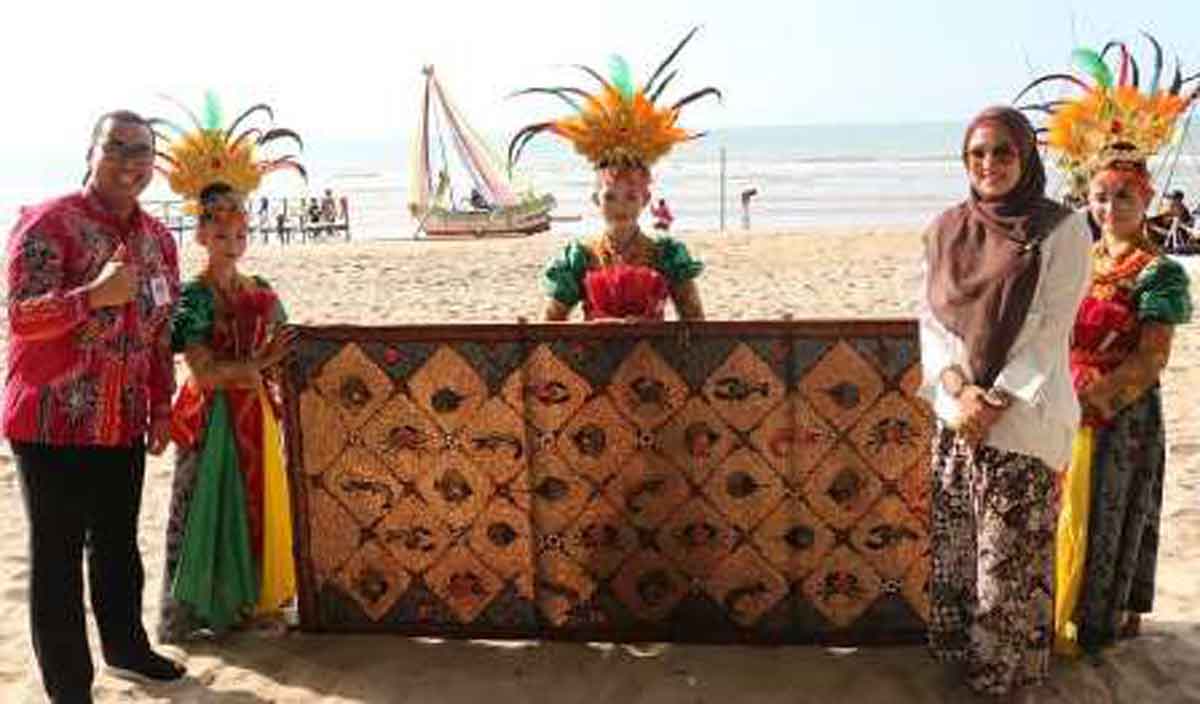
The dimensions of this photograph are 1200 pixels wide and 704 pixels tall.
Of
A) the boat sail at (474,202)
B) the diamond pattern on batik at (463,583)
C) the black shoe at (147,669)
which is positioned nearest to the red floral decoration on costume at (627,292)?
the diamond pattern on batik at (463,583)

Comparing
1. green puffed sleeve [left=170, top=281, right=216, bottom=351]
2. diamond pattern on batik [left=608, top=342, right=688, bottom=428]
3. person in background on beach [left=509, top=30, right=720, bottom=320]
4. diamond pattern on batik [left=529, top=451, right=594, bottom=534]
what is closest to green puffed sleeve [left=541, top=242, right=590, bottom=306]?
person in background on beach [left=509, top=30, right=720, bottom=320]

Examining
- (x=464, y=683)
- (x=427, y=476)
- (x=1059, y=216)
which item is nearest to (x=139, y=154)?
(x=427, y=476)

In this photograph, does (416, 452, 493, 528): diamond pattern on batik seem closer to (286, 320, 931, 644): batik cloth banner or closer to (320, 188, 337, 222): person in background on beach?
(286, 320, 931, 644): batik cloth banner

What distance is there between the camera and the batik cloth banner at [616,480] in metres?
4.02

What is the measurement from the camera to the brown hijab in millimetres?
3250

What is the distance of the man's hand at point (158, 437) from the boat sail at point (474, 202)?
31630 millimetres

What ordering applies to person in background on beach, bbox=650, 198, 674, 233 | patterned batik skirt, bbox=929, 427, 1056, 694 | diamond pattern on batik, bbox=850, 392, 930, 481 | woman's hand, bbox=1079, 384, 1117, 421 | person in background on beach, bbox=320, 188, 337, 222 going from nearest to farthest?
patterned batik skirt, bbox=929, 427, 1056, 694 < woman's hand, bbox=1079, 384, 1117, 421 < diamond pattern on batik, bbox=850, 392, 930, 481 < person in background on beach, bbox=650, 198, 674, 233 < person in background on beach, bbox=320, 188, 337, 222

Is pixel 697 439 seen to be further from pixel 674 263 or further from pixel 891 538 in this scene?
pixel 891 538

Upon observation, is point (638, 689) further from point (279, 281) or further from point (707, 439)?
point (279, 281)

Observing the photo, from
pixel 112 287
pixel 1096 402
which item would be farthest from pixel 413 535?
pixel 1096 402

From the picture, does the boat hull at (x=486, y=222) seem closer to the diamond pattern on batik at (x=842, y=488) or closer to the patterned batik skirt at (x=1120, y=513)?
the diamond pattern on batik at (x=842, y=488)

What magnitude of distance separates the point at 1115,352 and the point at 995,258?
77 centimetres

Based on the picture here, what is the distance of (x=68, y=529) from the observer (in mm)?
3660

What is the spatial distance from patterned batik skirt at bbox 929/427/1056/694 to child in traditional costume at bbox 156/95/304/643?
226 centimetres
